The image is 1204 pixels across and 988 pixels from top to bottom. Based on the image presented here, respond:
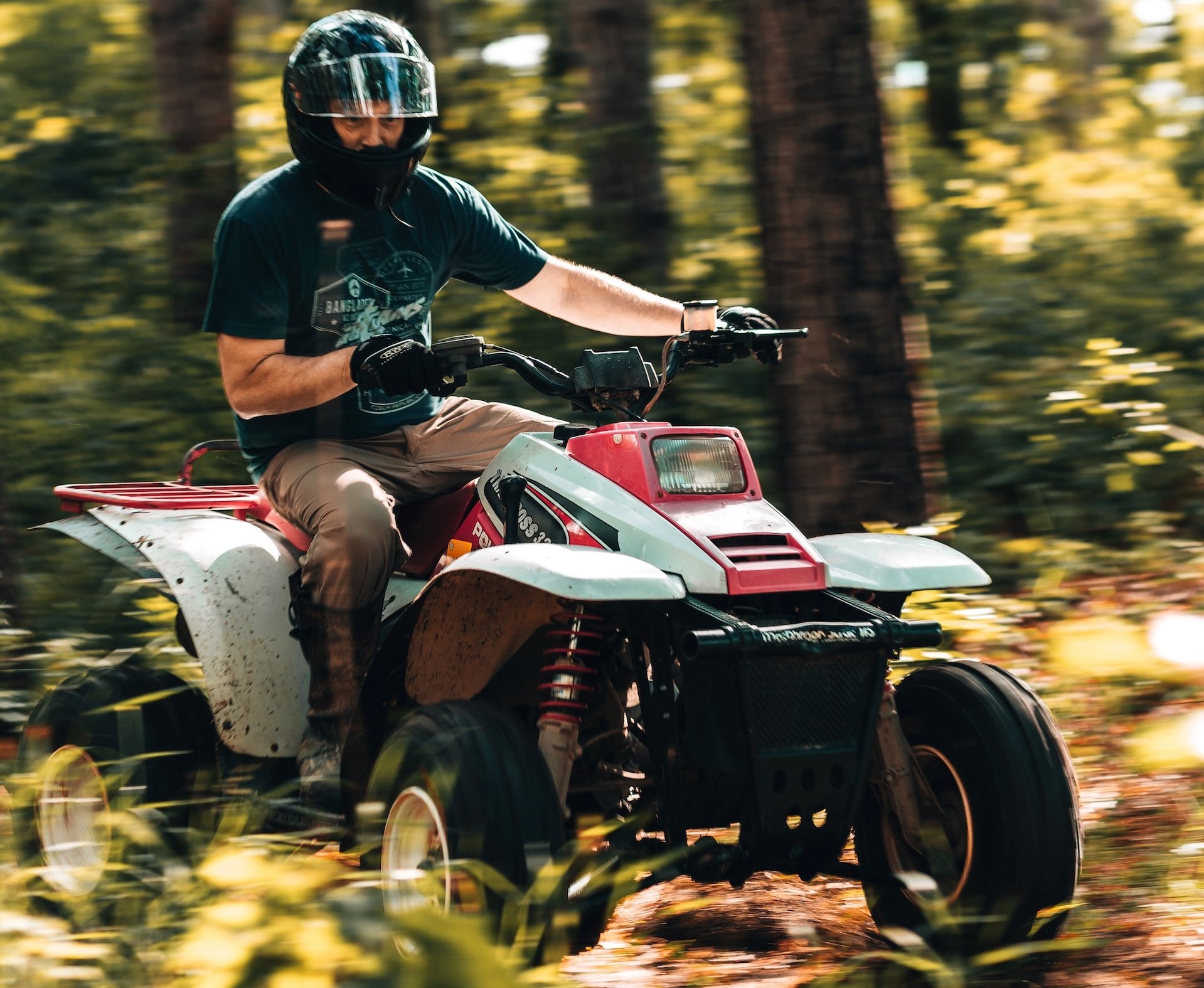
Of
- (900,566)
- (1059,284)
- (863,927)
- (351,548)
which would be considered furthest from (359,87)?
(1059,284)

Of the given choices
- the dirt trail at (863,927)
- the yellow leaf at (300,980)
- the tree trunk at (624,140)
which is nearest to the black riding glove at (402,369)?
the dirt trail at (863,927)

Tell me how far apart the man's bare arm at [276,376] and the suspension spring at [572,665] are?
0.92 metres

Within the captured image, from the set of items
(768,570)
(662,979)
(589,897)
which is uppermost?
(768,570)

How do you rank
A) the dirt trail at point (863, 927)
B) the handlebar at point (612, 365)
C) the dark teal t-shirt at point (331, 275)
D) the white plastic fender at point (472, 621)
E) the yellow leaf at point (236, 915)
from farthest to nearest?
the dark teal t-shirt at point (331, 275) → the handlebar at point (612, 365) → the dirt trail at point (863, 927) → the white plastic fender at point (472, 621) → the yellow leaf at point (236, 915)

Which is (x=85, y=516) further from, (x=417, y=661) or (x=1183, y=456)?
(x=1183, y=456)

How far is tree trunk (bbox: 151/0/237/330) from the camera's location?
30.2ft

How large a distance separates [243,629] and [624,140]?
6.11 metres

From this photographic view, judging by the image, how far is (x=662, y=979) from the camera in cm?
357

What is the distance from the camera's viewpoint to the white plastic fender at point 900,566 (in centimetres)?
358

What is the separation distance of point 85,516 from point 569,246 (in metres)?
5.30

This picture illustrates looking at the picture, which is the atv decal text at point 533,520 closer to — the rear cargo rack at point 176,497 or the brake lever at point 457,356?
the brake lever at point 457,356

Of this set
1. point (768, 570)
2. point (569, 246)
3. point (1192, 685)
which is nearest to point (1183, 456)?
point (1192, 685)

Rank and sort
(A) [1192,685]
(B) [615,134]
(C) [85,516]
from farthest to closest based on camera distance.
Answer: (B) [615,134], (A) [1192,685], (C) [85,516]

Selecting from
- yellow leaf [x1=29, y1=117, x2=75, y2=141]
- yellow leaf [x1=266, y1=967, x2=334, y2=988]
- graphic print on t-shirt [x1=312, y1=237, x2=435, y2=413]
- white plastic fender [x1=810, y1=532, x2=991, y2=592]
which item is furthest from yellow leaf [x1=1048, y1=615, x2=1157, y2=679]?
yellow leaf [x1=29, y1=117, x2=75, y2=141]
